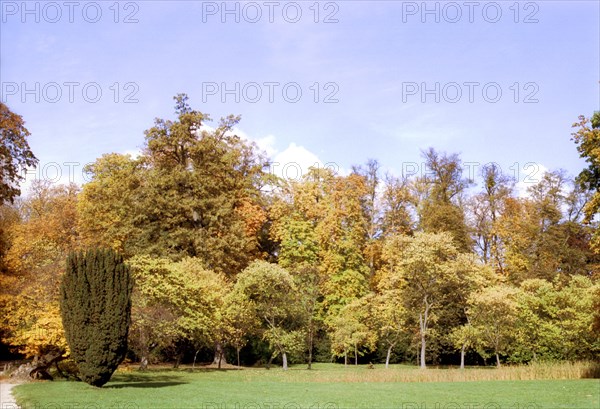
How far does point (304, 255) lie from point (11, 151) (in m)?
24.1

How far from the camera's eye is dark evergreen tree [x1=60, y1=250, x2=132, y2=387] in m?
18.8

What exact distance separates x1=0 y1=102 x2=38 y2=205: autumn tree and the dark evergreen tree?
276 inches

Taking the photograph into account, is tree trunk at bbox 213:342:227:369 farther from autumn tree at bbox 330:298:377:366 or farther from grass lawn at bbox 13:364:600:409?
grass lawn at bbox 13:364:600:409

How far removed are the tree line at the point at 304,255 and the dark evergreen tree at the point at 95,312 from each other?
3.95m

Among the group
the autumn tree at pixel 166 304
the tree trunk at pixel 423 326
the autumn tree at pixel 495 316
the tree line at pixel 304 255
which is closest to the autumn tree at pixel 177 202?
the tree line at pixel 304 255

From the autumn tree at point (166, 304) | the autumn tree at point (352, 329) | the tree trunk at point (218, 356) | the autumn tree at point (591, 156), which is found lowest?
the tree trunk at point (218, 356)

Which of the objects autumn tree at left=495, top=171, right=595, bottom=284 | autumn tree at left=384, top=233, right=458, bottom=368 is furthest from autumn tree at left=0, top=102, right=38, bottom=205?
autumn tree at left=495, top=171, right=595, bottom=284

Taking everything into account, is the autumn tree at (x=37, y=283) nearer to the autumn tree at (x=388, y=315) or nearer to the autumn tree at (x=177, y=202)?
the autumn tree at (x=177, y=202)

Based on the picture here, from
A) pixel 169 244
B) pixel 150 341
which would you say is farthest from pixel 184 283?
pixel 169 244

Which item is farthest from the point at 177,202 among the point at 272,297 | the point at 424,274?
the point at 424,274

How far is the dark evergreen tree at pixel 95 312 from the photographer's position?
741 inches

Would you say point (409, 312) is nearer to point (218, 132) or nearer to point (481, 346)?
point (481, 346)

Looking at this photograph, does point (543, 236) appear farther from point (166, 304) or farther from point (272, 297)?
point (166, 304)

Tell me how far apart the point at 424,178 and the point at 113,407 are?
42.2m
